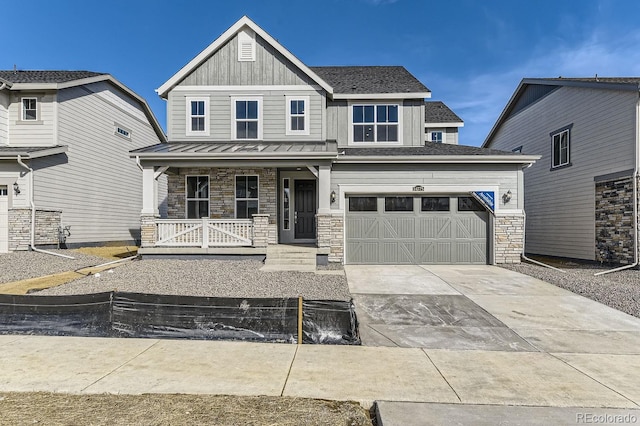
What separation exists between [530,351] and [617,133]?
33.5ft

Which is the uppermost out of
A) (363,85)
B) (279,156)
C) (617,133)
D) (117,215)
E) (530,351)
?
(363,85)

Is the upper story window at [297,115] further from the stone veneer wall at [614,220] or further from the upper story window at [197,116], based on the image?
the stone veneer wall at [614,220]

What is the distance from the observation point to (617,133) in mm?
10922

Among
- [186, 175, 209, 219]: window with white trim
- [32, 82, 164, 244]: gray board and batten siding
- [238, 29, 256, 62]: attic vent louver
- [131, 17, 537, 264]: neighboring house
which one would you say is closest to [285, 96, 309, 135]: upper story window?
[131, 17, 537, 264]: neighboring house

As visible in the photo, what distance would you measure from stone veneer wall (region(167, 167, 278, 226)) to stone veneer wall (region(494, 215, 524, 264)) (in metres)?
7.62

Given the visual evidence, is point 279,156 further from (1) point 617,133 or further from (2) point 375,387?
(1) point 617,133

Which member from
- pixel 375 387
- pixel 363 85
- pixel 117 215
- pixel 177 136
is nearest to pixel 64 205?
pixel 117 215

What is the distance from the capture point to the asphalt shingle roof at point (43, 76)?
44.3ft

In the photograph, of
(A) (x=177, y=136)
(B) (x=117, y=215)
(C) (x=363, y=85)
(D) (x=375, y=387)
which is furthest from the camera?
(B) (x=117, y=215)

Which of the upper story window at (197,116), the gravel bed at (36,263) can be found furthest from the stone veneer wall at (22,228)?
the upper story window at (197,116)

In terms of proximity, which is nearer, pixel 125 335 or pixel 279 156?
pixel 125 335

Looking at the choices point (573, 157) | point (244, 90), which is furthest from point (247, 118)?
point (573, 157)

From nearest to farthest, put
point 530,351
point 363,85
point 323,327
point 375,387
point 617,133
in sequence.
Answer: point 375,387, point 530,351, point 323,327, point 617,133, point 363,85

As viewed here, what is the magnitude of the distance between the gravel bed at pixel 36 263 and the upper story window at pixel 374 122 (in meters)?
10.1
